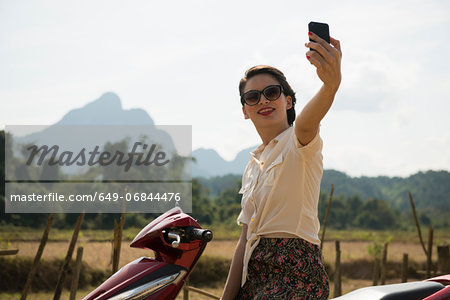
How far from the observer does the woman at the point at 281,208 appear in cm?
148

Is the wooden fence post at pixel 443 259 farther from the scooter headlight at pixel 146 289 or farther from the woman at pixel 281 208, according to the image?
the scooter headlight at pixel 146 289

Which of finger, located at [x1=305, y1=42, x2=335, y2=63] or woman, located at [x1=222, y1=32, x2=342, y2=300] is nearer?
finger, located at [x1=305, y1=42, x2=335, y2=63]

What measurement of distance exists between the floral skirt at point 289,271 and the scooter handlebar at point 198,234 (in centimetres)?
18

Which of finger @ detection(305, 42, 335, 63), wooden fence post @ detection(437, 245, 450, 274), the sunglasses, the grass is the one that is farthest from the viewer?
the grass

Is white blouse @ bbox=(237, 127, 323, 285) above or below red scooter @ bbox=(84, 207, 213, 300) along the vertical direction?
above

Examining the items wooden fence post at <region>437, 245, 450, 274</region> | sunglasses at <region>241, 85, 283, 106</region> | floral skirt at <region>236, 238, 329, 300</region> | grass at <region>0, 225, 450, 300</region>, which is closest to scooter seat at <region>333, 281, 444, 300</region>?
floral skirt at <region>236, 238, 329, 300</region>

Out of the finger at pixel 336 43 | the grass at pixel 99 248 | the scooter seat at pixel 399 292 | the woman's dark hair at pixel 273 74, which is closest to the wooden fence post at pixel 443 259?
the grass at pixel 99 248

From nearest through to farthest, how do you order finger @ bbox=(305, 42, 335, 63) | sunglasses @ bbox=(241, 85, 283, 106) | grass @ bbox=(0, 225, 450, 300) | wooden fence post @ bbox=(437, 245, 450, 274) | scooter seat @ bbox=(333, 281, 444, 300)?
finger @ bbox=(305, 42, 335, 63)
scooter seat @ bbox=(333, 281, 444, 300)
sunglasses @ bbox=(241, 85, 283, 106)
wooden fence post @ bbox=(437, 245, 450, 274)
grass @ bbox=(0, 225, 450, 300)

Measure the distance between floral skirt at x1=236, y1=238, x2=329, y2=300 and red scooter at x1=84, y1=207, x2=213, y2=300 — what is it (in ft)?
0.65

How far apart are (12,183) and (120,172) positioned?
8.13 m

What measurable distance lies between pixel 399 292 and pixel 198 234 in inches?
24.1

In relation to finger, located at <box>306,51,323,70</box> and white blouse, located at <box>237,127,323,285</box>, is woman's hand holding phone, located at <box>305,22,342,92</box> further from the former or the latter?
white blouse, located at <box>237,127,323,285</box>

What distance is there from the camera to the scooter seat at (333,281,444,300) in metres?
1.45

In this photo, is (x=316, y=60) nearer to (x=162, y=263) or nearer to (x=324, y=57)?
(x=324, y=57)
